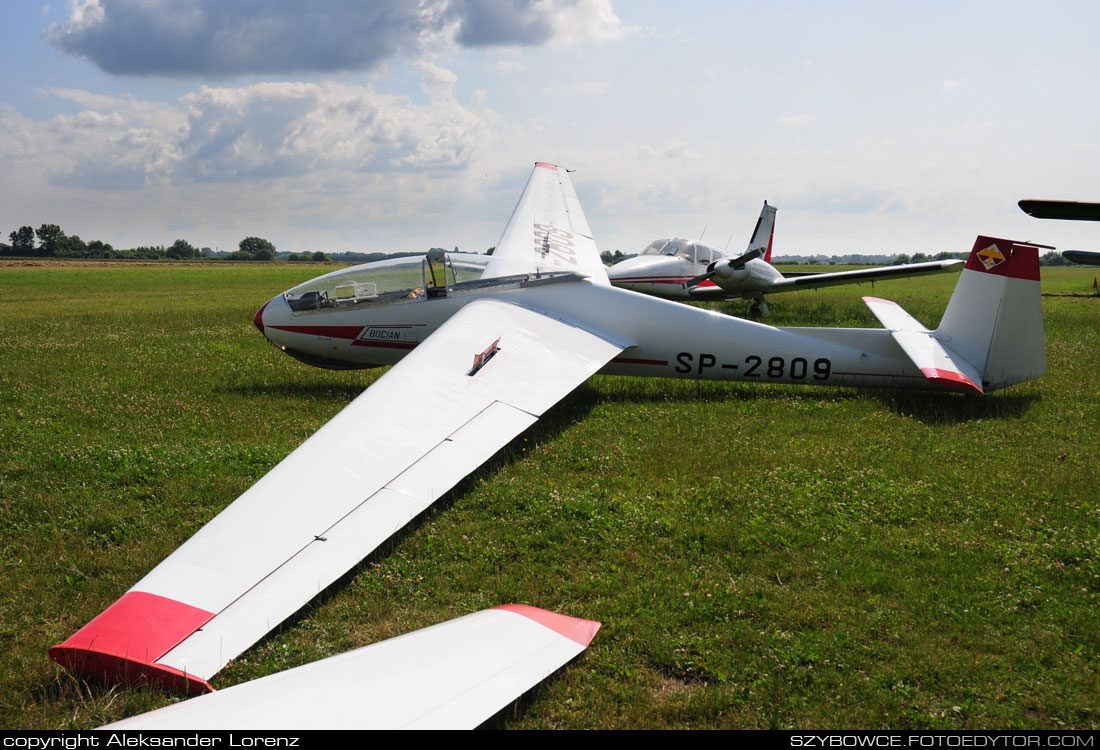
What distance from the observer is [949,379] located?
9.20 metres

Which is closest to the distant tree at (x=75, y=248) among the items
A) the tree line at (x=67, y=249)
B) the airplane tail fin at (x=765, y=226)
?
the tree line at (x=67, y=249)

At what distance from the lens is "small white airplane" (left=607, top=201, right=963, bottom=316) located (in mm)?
19625

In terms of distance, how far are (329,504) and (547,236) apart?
9.93 meters

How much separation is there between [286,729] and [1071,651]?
4315 millimetres

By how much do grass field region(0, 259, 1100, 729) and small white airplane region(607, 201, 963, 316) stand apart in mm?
9624

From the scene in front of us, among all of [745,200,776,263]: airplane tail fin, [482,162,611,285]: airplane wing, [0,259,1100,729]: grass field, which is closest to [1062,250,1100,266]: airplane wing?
[0,259,1100,729]: grass field

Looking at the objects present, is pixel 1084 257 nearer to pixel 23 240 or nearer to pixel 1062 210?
pixel 1062 210

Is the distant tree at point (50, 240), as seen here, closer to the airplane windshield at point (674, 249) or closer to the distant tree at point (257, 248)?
the distant tree at point (257, 248)

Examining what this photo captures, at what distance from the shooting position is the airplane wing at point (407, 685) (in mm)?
2770

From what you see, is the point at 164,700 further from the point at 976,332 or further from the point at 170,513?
the point at 976,332

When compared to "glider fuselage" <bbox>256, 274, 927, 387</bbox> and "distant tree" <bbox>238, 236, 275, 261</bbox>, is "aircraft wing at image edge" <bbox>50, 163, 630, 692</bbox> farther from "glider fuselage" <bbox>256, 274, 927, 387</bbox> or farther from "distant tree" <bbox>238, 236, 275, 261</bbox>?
"distant tree" <bbox>238, 236, 275, 261</bbox>

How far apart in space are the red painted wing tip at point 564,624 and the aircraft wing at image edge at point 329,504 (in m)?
1.04

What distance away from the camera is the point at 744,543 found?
5504mm

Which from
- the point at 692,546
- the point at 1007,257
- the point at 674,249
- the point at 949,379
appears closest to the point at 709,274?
the point at 674,249
